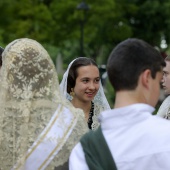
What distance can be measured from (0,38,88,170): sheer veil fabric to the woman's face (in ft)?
5.06

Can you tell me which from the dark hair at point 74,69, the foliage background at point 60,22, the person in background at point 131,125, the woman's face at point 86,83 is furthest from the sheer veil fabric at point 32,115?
the foliage background at point 60,22

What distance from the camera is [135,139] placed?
7.89 ft

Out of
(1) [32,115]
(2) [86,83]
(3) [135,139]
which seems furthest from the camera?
(2) [86,83]

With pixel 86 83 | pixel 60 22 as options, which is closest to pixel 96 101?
pixel 86 83

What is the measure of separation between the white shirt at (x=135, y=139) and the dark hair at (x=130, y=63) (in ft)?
0.40

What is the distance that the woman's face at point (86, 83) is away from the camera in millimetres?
4875

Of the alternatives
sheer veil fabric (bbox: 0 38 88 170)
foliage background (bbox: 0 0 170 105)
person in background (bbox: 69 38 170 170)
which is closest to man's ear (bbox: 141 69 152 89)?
person in background (bbox: 69 38 170 170)

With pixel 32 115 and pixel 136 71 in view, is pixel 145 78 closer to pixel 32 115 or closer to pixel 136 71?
pixel 136 71

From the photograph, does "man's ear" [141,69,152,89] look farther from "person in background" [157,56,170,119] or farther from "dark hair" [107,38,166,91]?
"person in background" [157,56,170,119]

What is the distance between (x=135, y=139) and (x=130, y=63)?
33cm

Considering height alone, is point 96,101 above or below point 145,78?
below

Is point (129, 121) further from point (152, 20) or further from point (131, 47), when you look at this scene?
point (152, 20)

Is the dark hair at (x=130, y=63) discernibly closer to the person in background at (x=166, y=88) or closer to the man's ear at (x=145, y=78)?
the man's ear at (x=145, y=78)

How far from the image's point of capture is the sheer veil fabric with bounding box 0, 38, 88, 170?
10.7ft
